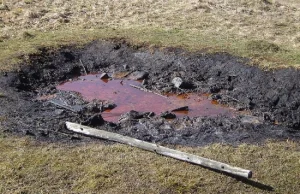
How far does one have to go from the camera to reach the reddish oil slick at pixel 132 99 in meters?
14.3

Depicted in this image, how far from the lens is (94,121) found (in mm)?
12828

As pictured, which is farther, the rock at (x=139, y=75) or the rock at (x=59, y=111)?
the rock at (x=139, y=75)

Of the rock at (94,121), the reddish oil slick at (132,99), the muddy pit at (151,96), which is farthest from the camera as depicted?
the reddish oil slick at (132,99)

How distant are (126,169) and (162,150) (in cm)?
109

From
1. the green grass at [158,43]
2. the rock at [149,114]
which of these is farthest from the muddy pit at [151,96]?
the green grass at [158,43]

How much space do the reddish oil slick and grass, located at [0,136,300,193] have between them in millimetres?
2955

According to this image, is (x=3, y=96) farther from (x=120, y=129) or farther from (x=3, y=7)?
(x=3, y=7)

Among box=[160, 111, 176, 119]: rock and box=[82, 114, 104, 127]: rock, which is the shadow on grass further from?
box=[82, 114, 104, 127]: rock

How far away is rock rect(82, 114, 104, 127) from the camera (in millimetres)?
12758

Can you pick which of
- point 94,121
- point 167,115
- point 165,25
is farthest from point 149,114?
point 165,25

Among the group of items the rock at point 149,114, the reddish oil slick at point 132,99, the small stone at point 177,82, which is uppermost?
the small stone at point 177,82

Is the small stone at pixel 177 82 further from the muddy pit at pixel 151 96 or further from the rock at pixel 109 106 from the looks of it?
the rock at pixel 109 106

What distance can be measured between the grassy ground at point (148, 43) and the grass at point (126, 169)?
2 cm

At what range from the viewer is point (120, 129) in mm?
12703
